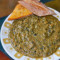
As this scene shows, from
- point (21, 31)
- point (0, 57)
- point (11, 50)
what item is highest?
point (21, 31)

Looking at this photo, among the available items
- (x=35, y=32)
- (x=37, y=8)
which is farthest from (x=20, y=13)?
(x=35, y=32)

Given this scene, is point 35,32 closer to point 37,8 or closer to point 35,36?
point 35,36

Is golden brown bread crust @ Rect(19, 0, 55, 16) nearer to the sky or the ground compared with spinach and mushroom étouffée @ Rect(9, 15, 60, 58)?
nearer to the sky

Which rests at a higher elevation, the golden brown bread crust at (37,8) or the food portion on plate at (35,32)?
the golden brown bread crust at (37,8)

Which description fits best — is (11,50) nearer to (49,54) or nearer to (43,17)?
(49,54)

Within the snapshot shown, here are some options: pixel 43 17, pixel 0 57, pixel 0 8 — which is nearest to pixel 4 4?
pixel 0 8

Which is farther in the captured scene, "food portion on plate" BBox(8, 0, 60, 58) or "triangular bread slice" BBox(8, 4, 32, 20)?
"triangular bread slice" BBox(8, 4, 32, 20)

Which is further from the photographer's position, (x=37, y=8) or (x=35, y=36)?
(x=37, y=8)
